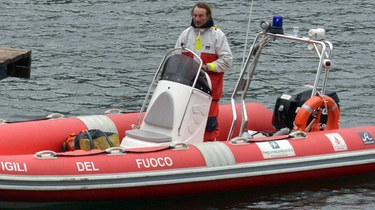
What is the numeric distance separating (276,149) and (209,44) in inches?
44.5

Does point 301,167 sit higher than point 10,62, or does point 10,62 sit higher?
point 10,62

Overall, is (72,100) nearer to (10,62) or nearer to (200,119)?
(10,62)

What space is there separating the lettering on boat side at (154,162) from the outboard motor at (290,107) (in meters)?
1.82

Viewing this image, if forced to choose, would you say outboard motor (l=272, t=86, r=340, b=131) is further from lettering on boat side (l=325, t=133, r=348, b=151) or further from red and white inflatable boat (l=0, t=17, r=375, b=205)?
lettering on boat side (l=325, t=133, r=348, b=151)

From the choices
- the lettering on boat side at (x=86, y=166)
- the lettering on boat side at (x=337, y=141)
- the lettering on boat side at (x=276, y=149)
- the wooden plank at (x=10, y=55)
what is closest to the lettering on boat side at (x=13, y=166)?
the lettering on boat side at (x=86, y=166)

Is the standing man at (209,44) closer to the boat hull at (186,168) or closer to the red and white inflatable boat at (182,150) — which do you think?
the red and white inflatable boat at (182,150)

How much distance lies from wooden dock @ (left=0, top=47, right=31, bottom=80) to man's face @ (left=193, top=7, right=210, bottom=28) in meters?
2.36

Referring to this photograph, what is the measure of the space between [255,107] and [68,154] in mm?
2828

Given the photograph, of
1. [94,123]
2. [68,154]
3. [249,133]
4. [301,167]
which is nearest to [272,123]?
[249,133]

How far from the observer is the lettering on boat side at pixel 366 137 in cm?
862

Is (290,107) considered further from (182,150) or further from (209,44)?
(182,150)

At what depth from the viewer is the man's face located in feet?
26.8

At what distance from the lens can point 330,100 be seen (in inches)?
341

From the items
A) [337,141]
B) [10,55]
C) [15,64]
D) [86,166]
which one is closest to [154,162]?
[86,166]
